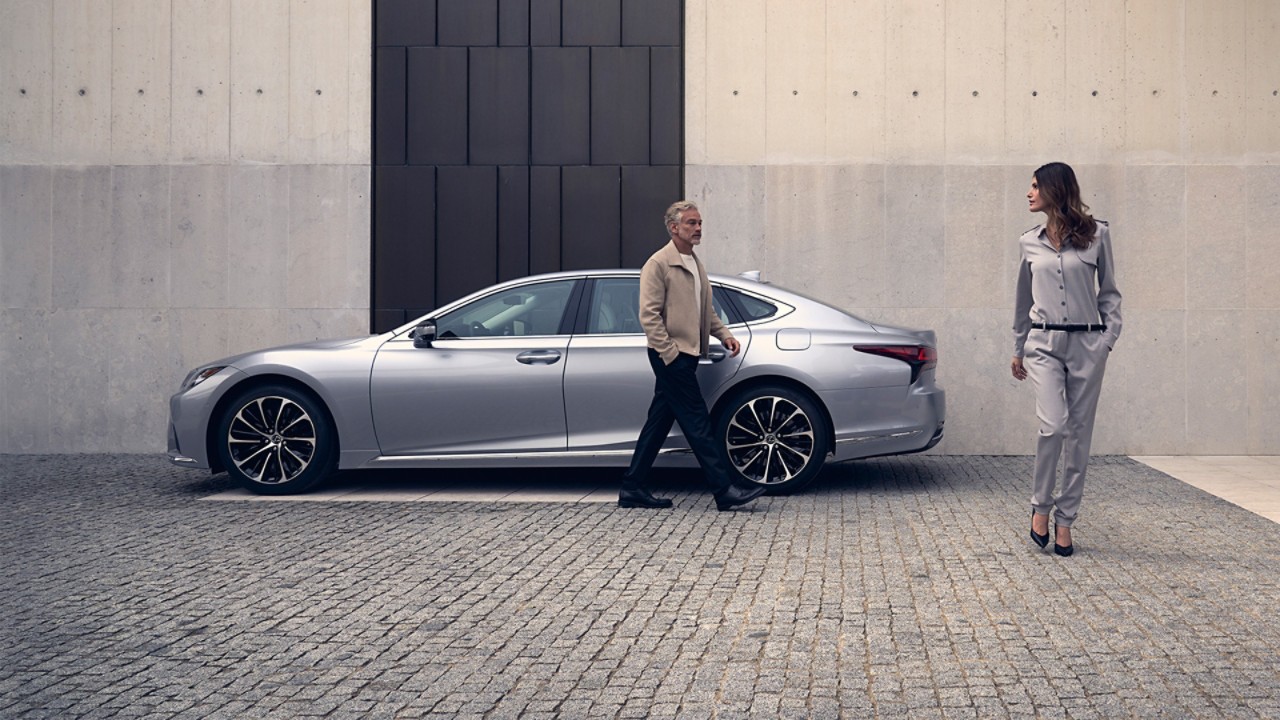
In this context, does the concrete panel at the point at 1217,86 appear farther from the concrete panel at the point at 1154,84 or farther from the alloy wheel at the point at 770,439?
the alloy wheel at the point at 770,439

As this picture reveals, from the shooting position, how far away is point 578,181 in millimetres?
12055

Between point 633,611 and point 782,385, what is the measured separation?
371cm

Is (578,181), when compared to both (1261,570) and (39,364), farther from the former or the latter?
(1261,570)

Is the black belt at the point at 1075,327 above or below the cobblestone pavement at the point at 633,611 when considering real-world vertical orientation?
above

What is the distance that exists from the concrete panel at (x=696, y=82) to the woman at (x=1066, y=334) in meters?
5.61

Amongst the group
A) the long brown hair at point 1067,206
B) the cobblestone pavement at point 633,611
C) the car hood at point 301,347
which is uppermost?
the long brown hair at point 1067,206

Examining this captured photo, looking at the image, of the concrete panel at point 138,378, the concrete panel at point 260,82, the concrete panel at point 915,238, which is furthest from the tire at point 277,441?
the concrete panel at point 915,238

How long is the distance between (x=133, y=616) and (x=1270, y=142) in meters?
10.5

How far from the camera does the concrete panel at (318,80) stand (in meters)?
12.1

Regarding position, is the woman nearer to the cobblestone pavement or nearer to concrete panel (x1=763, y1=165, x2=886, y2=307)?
the cobblestone pavement

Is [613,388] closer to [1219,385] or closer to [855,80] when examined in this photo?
[855,80]

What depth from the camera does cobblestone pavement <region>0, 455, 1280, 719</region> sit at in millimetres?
4059

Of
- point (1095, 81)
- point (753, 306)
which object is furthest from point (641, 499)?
point (1095, 81)

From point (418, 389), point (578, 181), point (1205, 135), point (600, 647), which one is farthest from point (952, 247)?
point (600, 647)
